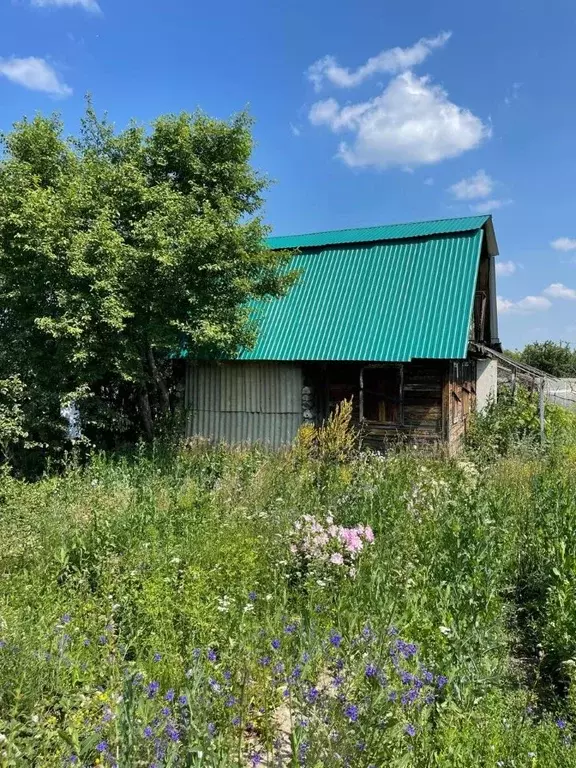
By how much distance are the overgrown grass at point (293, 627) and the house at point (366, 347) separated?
563 centimetres

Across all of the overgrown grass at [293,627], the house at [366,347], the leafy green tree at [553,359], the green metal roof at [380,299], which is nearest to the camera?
the overgrown grass at [293,627]

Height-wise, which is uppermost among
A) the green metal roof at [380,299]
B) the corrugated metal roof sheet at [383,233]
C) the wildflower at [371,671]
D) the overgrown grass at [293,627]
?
the corrugated metal roof sheet at [383,233]

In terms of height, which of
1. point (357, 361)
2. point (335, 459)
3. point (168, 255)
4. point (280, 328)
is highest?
point (168, 255)

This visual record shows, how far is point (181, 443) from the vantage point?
11992 millimetres

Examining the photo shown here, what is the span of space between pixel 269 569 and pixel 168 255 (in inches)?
280

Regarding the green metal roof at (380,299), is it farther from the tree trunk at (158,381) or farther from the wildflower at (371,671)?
the wildflower at (371,671)

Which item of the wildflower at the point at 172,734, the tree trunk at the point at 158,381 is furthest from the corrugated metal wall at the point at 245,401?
the wildflower at the point at 172,734

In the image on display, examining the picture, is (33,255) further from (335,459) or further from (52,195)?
(335,459)

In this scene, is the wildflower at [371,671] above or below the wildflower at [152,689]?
above

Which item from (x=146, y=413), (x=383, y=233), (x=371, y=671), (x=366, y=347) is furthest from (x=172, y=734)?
(x=383, y=233)

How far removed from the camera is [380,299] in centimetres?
1285

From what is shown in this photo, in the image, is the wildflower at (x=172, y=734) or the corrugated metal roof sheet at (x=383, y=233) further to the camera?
the corrugated metal roof sheet at (x=383, y=233)

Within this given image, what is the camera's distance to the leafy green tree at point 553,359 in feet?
121

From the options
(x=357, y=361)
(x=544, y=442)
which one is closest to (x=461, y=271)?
(x=357, y=361)
